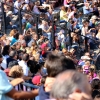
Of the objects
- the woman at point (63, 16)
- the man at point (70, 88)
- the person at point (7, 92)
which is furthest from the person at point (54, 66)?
the woman at point (63, 16)

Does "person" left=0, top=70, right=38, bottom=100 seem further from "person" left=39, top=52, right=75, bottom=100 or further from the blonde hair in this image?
the blonde hair

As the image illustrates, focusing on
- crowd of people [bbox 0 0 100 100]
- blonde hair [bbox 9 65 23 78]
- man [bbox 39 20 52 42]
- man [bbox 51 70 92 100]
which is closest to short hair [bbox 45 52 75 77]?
crowd of people [bbox 0 0 100 100]

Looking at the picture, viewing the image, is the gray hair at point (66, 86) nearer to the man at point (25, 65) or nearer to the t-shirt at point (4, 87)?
the t-shirt at point (4, 87)

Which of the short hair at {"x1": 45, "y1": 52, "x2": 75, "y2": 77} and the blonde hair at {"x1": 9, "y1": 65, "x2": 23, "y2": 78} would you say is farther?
the blonde hair at {"x1": 9, "y1": 65, "x2": 23, "y2": 78}

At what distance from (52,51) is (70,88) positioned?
15.0 feet

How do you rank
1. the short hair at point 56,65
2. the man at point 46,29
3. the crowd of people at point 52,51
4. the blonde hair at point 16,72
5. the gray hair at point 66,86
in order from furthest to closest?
the man at point 46,29 → the blonde hair at point 16,72 → the short hair at point 56,65 → the crowd of people at point 52,51 → the gray hair at point 66,86

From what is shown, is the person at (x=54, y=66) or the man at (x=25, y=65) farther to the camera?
the man at (x=25, y=65)

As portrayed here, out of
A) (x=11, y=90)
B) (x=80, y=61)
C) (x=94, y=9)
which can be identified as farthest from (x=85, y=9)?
(x=11, y=90)

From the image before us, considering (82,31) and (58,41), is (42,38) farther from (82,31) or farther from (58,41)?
(82,31)

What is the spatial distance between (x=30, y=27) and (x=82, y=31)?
2555 mm

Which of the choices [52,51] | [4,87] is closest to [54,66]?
[4,87]

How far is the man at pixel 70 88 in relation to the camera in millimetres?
2963

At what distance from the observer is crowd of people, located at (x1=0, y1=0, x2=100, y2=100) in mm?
3092

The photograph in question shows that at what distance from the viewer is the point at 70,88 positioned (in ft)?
9.77
